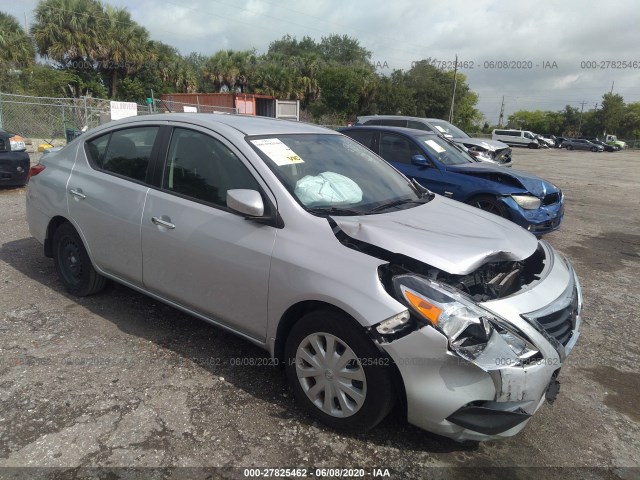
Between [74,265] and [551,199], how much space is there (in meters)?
6.04

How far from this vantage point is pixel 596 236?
7.79m

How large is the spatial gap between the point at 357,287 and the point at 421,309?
1.10ft

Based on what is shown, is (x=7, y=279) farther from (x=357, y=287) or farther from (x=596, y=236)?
(x=596, y=236)

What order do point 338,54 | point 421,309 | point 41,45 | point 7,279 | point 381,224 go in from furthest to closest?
point 338,54 → point 41,45 → point 7,279 → point 381,224 → point 421,309

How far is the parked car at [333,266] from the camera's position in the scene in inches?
90.6

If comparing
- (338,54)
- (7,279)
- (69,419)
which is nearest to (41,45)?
(7,279)

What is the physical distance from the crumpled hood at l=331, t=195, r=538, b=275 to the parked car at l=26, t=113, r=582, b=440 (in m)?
0.01

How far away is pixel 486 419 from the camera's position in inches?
89.9

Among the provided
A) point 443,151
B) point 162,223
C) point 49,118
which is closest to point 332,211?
point 162,223

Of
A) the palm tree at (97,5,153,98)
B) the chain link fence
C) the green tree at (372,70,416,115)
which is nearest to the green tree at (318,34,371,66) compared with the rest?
the green tree at (372,70,416,115)

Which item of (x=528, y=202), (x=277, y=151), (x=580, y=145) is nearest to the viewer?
(x=277, y=151)

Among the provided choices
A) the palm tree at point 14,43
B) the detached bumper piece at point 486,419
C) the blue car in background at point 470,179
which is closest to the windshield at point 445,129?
the blue car in background at point 470,179

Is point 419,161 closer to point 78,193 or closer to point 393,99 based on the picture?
point 78,193

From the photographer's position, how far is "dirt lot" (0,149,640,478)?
2.46 m
